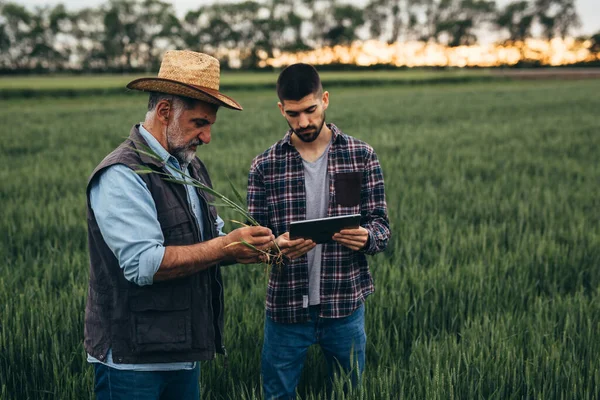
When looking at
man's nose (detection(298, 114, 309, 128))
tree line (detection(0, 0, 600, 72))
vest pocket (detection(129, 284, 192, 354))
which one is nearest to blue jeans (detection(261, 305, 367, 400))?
vest pocket (detection(129, 284, 192, 354))

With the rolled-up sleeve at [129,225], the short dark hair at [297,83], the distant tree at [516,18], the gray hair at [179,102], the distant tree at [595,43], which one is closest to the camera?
the rolled-up sleeve at [129,225]

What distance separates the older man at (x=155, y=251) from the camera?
5.31 feet

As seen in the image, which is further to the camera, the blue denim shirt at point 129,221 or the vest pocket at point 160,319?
the vest pocket at point 160,319

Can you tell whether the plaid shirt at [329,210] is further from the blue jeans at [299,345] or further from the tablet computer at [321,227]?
the tablet computer at [321,227]

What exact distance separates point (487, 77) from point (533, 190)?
1758 inches

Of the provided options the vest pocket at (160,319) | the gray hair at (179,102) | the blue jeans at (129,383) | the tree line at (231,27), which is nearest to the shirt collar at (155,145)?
the gray hair at (179,102)

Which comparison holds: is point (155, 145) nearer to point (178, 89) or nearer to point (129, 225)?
point (178, 89)

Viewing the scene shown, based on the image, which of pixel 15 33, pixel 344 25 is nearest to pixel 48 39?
pixel 15 33

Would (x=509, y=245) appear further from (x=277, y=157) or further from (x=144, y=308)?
(x=144, y=308)

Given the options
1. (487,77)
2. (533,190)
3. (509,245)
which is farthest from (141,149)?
(487,77)

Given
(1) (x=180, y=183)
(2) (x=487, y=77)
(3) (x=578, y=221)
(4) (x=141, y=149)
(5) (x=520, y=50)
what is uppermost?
(5) (x=520, y=50)

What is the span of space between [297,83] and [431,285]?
1.89 meters

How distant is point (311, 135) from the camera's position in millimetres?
2197

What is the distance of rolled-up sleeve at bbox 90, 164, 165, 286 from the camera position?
1.59m
